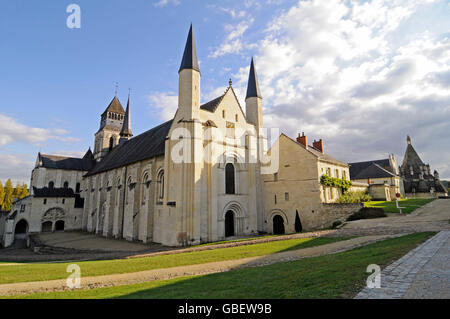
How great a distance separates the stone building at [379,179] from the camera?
33406mm

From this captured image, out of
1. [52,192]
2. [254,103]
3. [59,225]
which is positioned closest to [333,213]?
[254,103]

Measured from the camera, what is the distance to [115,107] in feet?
172

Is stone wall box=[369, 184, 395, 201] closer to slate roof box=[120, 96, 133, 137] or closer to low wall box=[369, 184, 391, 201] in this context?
low wall box=[369, 184, 391, 201]

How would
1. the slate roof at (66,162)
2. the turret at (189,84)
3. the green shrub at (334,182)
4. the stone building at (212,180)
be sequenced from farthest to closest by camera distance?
the slate roof at (66,162)
the green shrub at (334,182)
the turret at (189,84)
the stone building at (212,180)

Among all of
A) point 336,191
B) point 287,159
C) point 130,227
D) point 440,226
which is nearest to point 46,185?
point 130,227

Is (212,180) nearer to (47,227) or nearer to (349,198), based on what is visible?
(349,198)

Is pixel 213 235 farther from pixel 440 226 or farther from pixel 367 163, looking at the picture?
pixel 367 163

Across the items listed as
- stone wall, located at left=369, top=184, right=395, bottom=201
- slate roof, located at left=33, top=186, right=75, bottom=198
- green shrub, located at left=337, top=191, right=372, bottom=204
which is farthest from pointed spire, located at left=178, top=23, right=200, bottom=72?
slate roof, located at left=33, top=186, right=75, bottom=198

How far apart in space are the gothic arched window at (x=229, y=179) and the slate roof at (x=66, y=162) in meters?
40.3

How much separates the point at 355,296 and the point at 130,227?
26.3 m

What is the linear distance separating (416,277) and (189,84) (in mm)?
21081

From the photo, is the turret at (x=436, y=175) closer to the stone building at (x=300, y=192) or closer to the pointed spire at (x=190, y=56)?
the stone building at (x=300, y=192)

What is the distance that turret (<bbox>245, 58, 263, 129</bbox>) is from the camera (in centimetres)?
2758

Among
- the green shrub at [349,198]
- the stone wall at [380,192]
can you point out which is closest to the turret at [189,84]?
the green shrub at [349,198]
